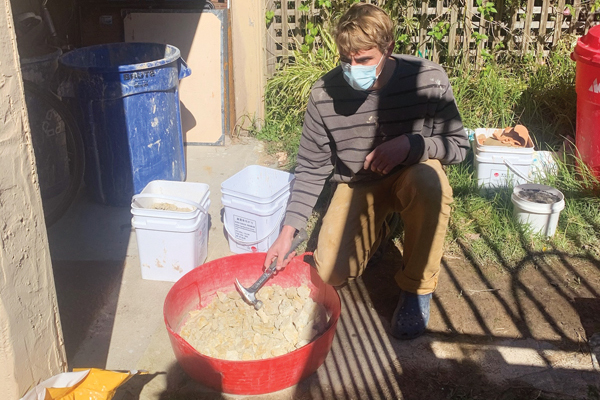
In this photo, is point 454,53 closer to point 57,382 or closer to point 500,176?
point 500,176

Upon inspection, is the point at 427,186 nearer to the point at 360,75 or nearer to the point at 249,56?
the point at 360,75

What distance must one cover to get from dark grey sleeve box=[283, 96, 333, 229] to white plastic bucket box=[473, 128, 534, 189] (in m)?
1.41

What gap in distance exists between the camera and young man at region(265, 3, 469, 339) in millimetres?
2629

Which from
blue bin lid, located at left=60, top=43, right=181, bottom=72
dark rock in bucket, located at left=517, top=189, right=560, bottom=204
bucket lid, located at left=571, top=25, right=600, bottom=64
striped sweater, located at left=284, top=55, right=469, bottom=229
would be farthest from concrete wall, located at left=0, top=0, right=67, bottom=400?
bucket lid, located at left=571, top=25, right=600, bottom=64

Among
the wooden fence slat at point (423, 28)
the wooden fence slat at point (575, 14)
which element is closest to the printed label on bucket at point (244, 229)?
the wooden fence slat at point (423, 28)

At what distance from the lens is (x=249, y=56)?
517cm

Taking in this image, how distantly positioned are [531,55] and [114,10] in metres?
3.55

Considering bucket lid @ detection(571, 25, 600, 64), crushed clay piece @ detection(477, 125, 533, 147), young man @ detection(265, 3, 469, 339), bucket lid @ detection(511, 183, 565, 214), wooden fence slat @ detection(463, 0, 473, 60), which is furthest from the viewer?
wooden fence slat @ detection(463, 0, 473, 60)

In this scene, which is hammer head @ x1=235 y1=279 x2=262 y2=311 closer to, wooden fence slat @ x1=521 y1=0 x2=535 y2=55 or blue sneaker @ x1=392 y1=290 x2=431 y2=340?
blue sneaker @ x1=392 y1=290 x2=431 y2=340

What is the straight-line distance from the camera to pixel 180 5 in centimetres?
505

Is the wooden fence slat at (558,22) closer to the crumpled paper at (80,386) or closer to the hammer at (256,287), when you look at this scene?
the hammer at (256,287)

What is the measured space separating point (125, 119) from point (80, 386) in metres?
2.45

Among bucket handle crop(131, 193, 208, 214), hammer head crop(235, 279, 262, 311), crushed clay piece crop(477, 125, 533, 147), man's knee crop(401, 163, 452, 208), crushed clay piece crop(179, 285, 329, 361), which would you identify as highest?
man's knee crop(401, 163, 452, 208)

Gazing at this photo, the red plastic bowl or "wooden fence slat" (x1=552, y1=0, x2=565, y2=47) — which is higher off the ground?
"wooden fence slat" (x1=552, y1=0, x2=565, y2=47)
